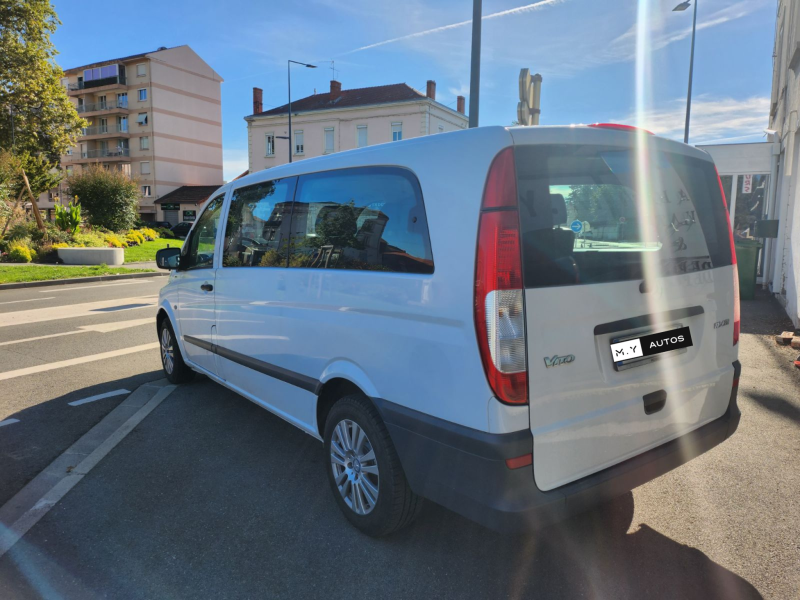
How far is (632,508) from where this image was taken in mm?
3184

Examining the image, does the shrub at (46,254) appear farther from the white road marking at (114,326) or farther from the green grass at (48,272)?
the white road marking at (114,326)

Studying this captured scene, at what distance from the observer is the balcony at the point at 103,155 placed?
198ft

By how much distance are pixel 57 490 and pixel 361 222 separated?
2.61 metres

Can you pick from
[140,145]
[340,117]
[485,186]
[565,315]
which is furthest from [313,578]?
[140,145]

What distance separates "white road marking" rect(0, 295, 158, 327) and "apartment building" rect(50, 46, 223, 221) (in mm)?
49408

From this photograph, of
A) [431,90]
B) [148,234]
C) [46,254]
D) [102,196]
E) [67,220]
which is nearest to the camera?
[46,254]

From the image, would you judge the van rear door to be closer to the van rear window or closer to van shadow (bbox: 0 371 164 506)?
the van rear window

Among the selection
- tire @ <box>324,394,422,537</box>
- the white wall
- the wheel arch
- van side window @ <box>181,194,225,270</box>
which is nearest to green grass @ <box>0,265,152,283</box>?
van side window @ <box>181,194,225,270</box>

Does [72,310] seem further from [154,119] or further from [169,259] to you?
[154,119]

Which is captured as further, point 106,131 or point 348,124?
point 106,131

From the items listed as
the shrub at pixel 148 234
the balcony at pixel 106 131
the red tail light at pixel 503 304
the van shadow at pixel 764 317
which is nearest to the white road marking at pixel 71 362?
the red tail light at pixel 503 304

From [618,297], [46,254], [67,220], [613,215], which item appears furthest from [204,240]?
[67,220]

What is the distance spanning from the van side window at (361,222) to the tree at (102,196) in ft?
108

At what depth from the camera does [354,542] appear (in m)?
2.90
